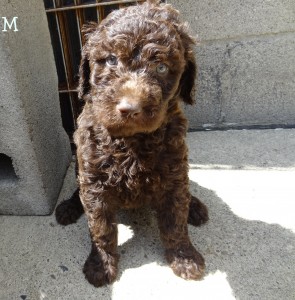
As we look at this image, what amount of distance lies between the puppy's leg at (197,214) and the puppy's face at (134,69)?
3.35 feet

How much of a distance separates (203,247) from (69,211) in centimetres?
96

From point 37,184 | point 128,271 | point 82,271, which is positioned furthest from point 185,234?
point 37,184

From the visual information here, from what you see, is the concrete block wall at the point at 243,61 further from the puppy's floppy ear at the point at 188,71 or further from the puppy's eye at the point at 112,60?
the puppy's eye at the point at 112,60

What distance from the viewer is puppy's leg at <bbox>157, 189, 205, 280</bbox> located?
6.99 feet

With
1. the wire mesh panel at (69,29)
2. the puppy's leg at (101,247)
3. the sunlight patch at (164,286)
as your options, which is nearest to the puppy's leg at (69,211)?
the puppy's leg at (101,247)

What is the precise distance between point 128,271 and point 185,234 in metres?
0.41

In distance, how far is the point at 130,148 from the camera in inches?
77.3

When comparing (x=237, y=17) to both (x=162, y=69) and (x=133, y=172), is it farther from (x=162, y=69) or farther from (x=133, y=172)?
(x=133, y=172)

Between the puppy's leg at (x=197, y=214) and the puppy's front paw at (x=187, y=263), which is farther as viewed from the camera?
the puppy's leg at (x=197, y=214)

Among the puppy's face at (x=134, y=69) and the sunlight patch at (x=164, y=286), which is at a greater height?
the puppy's face at (x=134, y=69)

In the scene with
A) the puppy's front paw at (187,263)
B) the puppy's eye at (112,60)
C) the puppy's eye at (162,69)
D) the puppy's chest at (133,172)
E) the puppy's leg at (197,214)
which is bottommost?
the puppy's front paw at (187,263)

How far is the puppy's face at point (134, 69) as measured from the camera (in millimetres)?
1606

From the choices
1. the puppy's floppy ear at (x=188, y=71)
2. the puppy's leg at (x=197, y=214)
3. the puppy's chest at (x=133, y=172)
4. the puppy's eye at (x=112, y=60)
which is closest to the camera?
the puppy's eye at (x=112, y=60)

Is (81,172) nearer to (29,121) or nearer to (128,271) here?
(29,121)
